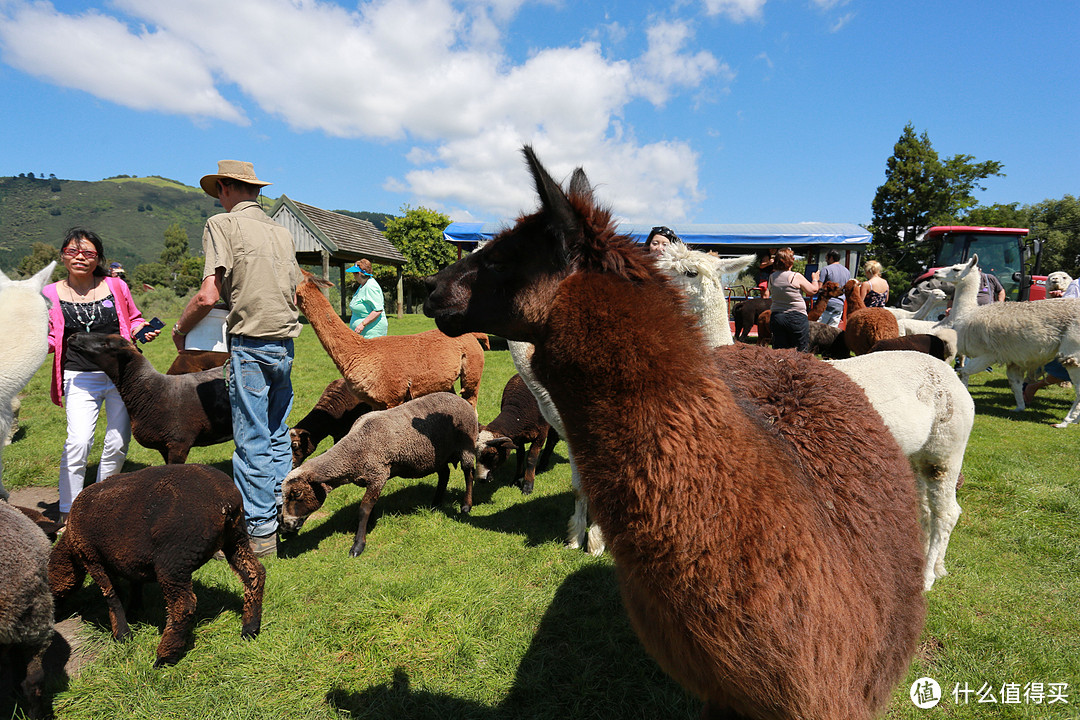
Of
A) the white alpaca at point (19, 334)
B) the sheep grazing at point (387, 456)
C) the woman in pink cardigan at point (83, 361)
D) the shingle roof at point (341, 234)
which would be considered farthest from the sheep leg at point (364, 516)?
the shingle roof at point (341, 234)

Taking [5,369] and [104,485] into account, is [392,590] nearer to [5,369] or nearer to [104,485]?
[104,485]

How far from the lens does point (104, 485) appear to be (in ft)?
8.70

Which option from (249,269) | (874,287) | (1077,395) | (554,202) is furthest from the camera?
(874,287)

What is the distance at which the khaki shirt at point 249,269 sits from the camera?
328cm

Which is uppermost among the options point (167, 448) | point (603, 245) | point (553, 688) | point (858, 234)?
point (858, 234)

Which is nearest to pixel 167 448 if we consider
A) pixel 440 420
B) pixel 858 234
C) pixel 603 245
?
pixel 440 420

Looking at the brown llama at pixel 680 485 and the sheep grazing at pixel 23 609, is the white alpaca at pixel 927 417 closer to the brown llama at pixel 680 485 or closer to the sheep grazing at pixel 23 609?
the brown llama at pixel 680 485

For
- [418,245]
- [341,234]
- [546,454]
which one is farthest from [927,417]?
[418,245]

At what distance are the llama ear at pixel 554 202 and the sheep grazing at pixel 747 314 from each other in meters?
11.9

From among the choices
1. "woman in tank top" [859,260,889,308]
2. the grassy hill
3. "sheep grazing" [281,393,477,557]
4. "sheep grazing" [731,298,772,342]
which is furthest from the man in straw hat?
the grassy hill

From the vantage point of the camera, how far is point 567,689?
2592 mm

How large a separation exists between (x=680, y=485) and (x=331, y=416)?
17.6ft

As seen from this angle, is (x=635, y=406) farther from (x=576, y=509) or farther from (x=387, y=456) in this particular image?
(x=387, y=456)

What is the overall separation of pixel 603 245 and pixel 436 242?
107 ft
